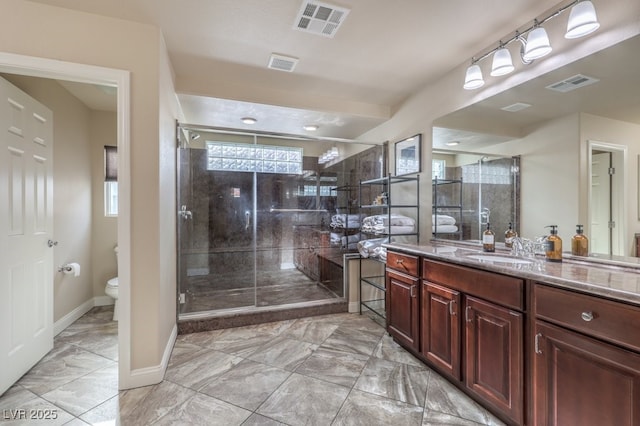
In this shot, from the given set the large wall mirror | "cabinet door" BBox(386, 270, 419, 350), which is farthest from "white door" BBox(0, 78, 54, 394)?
the large wall mirror

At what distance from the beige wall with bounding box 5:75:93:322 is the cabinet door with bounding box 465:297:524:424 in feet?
11.6

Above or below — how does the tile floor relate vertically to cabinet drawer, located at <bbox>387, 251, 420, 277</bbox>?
below

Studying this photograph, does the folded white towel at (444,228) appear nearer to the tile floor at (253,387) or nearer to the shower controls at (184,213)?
the tile floor at (253,387)

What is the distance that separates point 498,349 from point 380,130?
2.78 metres

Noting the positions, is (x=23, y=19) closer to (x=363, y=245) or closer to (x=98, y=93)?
(x=98, y=93)

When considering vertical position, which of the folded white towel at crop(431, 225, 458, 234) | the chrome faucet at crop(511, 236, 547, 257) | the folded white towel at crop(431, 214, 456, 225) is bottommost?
the chrome faucet at crop(511, 236, 547, 257)

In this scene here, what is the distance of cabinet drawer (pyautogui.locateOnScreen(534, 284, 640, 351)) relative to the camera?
1.01 metres

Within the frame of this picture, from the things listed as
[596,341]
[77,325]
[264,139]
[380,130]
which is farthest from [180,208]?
[596,341]

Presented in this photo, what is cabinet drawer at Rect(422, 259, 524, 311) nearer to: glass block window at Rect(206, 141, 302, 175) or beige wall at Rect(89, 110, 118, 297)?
glass block window at Rect(206, 141, 302, 175)

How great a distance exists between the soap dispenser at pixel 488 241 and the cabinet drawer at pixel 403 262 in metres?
0.50

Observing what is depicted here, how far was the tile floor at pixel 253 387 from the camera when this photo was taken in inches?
62.7

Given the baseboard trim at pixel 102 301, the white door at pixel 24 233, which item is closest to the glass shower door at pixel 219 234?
the baseboard trim at pixel 102 301

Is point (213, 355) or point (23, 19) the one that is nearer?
point (23, 19)

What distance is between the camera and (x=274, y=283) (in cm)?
382
